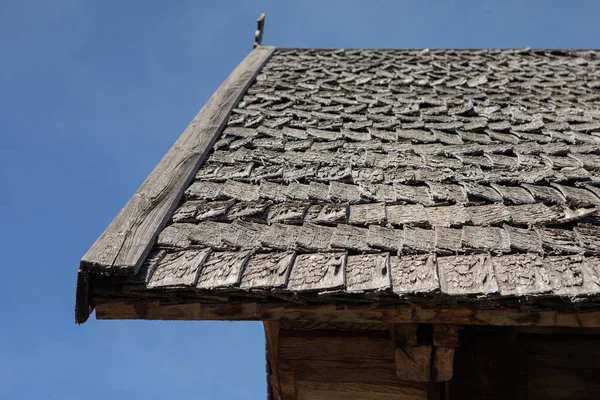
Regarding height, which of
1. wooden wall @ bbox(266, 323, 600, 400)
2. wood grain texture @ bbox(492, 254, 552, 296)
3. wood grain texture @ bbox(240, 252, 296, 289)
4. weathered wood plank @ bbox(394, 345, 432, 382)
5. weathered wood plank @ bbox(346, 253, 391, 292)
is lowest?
wooden wall @ bbox(266, 323, 600, 400)

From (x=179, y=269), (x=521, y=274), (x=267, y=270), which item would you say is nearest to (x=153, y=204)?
(x=179, y=269)

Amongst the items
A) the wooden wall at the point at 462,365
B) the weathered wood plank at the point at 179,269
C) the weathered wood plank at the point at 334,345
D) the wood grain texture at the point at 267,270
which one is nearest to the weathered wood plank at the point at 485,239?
the wooden wall at the point at 462,365

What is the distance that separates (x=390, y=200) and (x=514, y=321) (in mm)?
762

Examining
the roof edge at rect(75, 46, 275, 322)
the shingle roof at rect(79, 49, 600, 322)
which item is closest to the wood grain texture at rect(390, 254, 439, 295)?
the shingle roof at rect(79, 49, 600, 322)

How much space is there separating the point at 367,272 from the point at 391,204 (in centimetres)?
57

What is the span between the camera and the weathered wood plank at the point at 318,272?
6.79ft

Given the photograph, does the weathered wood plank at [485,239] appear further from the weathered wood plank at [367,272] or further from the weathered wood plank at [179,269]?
the weathered wood plank at [179,269]

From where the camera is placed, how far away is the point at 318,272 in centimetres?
214

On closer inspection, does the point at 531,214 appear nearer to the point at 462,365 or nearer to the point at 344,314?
the point at 462,365

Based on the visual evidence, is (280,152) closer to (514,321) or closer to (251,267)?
(251,267)

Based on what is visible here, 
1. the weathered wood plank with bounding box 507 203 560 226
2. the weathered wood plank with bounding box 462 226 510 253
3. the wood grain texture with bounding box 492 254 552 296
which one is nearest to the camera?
the wood grain texture with bounding box 492 254 552 296

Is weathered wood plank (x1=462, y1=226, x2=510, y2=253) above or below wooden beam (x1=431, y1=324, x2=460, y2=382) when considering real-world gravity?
above

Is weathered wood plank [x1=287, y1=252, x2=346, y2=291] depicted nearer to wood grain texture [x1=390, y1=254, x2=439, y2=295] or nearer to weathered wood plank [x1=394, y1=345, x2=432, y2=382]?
wood grain texture [x1=390, y1=254, x2=439, y2=295]

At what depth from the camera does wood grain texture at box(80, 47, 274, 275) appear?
2.15 metres
